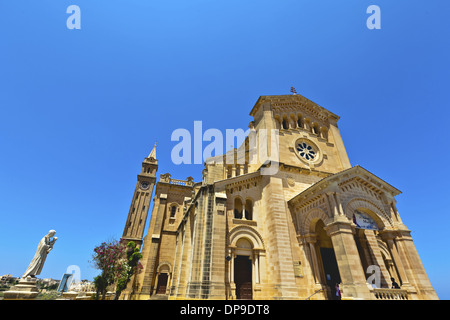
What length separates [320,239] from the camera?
17.7m

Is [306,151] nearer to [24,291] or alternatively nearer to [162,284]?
[24,291]

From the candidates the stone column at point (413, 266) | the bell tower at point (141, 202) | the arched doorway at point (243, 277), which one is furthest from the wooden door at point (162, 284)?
the stone column at point (413, 266)

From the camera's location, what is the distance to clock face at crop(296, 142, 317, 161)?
77.2 feet

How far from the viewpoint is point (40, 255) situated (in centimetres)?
1305

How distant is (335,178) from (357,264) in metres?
5.54

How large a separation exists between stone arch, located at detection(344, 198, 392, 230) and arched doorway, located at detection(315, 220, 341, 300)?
12.9ft

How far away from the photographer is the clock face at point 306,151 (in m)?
23.5

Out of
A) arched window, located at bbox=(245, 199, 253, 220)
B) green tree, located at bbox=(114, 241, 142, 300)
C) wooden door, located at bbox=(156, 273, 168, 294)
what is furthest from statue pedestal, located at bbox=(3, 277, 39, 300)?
wooden door, located at bbox=(156, 273, 168, 294)

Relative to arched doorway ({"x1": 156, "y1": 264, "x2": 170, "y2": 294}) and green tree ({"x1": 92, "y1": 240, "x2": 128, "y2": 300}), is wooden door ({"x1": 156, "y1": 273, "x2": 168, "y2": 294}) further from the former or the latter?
green tree ({"x1": 92, "y1": 240, "x2": 128, "y2": 300})

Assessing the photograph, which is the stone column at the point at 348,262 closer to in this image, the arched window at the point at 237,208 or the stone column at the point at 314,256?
the stone column at the point at 314,256

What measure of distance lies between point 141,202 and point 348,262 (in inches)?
1432

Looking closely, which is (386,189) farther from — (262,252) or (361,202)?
(262,252)

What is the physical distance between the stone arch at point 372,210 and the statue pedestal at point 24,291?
20.0m

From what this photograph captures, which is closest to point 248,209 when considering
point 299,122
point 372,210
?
point 372,210
